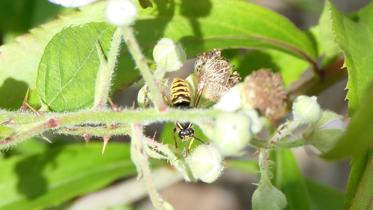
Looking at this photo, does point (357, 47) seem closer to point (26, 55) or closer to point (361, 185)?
point (361, 185)

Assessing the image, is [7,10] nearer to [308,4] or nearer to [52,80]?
[52,80]

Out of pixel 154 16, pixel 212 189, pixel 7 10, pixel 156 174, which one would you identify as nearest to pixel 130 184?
pixel 156 174

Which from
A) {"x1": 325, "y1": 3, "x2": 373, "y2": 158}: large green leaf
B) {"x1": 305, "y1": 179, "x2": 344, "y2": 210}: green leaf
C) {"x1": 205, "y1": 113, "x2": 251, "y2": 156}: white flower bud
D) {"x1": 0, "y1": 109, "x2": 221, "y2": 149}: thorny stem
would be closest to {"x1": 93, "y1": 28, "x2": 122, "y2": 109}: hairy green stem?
{"x1": 0, "y1": 109, "x2": 221, "y2": 149}: thorny stem

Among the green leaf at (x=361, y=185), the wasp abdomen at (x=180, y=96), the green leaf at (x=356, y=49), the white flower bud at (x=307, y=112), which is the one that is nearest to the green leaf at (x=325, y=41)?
the green leaf at (x=356, y=49)

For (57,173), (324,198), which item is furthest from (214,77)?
(324,198)

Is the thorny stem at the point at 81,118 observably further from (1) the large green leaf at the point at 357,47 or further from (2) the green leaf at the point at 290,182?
(2) the green leaf at the point at 290,182

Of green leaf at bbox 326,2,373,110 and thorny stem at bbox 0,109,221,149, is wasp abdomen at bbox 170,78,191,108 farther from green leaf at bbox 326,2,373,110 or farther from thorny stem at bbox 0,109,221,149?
green leaf at bbox 326,2,373,110

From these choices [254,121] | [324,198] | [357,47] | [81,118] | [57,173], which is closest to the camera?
[254,121]
